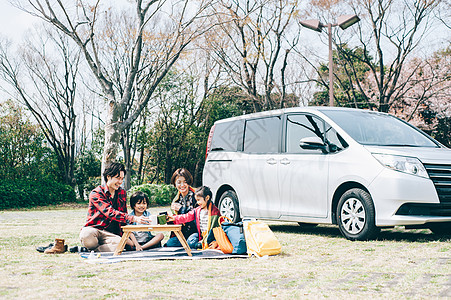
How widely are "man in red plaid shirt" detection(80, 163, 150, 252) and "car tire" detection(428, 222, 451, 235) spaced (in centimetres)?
454

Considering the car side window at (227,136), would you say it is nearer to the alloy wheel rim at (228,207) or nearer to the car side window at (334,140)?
the alloy wheel rim at (228,207)

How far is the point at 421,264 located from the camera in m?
5.28

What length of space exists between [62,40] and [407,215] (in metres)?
23.0

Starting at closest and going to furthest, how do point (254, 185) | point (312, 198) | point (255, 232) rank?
point (255, 232) < point (312, 198) < point (254, 185)

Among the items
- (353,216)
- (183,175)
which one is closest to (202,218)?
(183,175)

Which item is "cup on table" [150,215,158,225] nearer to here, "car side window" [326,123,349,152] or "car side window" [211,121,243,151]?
"car side window" [326,123,349,152]

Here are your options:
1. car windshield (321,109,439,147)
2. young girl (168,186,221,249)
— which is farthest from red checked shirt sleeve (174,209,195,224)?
car windshield (321,109,439,147)

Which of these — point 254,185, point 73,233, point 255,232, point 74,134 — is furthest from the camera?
point 74,134

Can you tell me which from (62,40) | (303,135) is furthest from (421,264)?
(62,40)

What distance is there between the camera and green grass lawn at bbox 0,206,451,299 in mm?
3939

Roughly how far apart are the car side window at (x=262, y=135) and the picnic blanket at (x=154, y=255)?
2834 millimetres

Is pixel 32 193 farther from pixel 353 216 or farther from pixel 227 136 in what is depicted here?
pixel 353 216

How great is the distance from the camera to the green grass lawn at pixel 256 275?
3.94 meters

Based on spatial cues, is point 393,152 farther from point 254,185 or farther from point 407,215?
point 254,185
